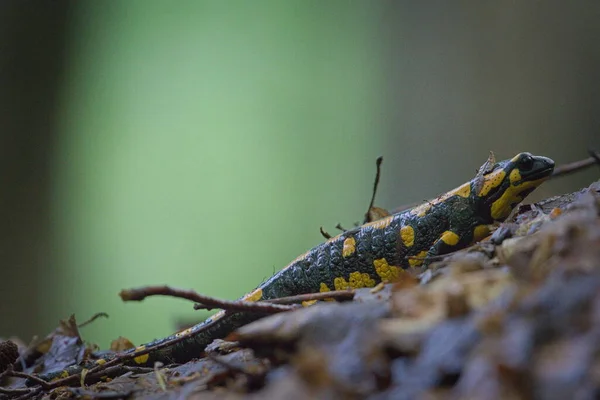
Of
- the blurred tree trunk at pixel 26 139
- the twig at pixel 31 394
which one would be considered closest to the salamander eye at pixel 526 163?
the twig at pixel 31 394

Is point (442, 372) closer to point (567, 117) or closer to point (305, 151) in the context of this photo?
point (567, 117)

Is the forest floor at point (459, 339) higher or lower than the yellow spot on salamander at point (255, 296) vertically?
higher

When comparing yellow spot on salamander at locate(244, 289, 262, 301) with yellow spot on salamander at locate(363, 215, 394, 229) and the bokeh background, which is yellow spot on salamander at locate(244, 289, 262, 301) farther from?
the bokeh background

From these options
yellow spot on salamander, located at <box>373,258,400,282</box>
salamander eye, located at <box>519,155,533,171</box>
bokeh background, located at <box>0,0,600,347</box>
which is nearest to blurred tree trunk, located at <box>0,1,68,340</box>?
bokeh background, located at <box>0,0,600,347</box>

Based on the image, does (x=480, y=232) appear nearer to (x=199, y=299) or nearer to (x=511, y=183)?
(x=511, y=183)

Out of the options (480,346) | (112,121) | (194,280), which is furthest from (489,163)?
(112,121)

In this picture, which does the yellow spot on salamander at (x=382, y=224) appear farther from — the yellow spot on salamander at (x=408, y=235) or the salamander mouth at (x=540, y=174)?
the salamander mouth at (x=540, y=174)
